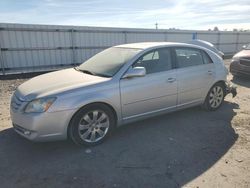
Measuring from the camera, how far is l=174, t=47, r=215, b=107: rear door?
5.00m

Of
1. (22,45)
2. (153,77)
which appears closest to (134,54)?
(153,77)

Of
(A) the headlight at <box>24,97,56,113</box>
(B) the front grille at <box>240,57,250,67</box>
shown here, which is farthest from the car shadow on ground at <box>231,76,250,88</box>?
(A) the headlight at <box>24,97,56,113</box>

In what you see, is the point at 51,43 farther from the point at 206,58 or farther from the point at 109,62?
the point at 206,58

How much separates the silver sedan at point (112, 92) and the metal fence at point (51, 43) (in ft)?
22.9

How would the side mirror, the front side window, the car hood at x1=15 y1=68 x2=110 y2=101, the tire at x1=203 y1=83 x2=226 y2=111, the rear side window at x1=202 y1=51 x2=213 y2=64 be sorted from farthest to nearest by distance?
1. the tire at x1=203 y1=83 x2=226 y2=111
2. the rear side window at x1=202 y1=51 x2=213 y2=64
3. the front side window
4. the side mirror
5. the car hood at x1=15 y1=68 x2=110 y2=101

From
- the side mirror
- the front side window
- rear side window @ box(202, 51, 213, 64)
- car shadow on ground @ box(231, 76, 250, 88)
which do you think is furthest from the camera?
car shadow on ground @ box(231, 76, 250, 88)

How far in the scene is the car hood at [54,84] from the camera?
372cm

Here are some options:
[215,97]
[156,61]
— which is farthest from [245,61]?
[156,61]

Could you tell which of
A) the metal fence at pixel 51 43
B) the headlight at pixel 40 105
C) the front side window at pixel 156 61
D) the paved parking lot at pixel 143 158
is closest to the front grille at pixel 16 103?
the headlight at pixel 40 105

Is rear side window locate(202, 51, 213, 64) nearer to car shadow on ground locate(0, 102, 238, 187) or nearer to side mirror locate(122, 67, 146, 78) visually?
car shadow on ground locate(0, 102, 238, 187)

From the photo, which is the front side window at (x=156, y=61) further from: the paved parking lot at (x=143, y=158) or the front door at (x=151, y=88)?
the paved parking lot at (x=143, y=158)

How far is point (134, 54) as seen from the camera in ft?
14.8

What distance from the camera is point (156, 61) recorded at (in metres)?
4.73

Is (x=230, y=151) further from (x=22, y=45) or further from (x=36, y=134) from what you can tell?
(x=22, y=45)
